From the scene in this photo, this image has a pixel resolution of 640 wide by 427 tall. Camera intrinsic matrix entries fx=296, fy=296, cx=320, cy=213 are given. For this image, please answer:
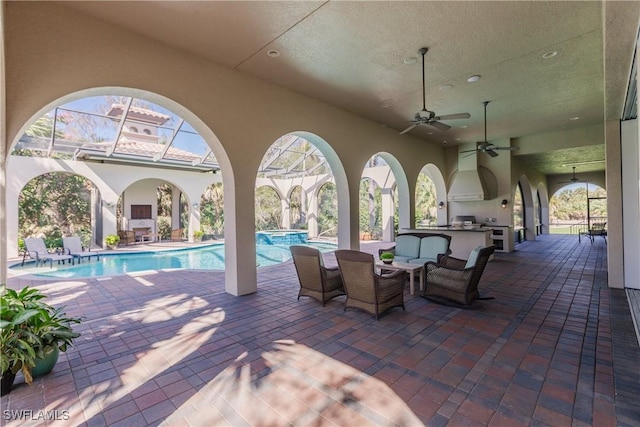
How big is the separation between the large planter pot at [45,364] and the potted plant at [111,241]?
11.2 m

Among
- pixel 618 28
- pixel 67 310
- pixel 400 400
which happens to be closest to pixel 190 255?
pixel 67 310

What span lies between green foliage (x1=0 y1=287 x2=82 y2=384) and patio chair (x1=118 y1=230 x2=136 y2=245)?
12.3 meters

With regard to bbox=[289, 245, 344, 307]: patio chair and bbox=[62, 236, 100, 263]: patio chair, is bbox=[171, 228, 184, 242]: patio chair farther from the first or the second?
bbox=[289, 245, 344, 307]: patio chair

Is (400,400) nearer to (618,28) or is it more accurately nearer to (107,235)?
(618,28)

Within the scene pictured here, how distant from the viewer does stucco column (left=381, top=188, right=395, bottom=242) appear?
1428cm

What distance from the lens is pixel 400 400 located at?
2.28 m

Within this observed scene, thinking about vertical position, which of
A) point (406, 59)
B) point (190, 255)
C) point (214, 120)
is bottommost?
point (190, 255)

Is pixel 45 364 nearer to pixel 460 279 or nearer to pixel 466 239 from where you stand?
pixel 460 279

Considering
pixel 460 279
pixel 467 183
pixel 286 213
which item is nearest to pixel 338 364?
→ pixel 460 279

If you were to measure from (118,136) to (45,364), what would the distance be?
332 inches

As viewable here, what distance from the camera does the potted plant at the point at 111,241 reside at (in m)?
12.1

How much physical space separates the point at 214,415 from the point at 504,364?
102 inches

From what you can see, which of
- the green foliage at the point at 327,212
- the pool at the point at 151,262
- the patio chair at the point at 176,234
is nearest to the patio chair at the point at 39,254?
the pool at the point at 151,262

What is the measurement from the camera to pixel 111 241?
1208 centimetres
